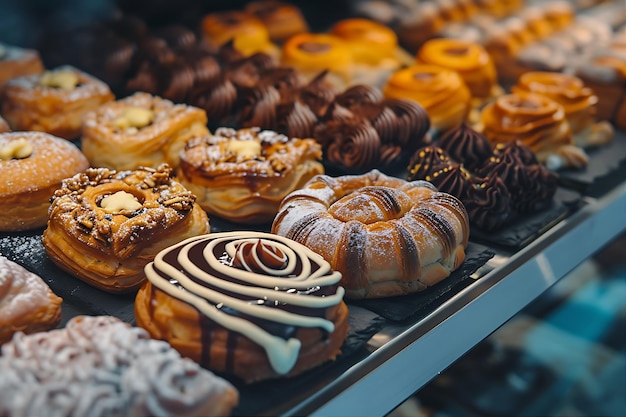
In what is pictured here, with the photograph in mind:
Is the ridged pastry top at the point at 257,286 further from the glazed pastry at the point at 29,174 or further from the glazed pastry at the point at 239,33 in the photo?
the glazed pastry at the point at 239,33

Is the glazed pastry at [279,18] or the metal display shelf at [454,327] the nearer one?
the metal display shelf at [454,327]

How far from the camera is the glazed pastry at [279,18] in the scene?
4.56 m

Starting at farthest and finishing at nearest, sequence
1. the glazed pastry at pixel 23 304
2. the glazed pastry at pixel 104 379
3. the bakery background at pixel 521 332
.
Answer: the bakery background at pixel 521 332
the glazed pastry at pixel 23 304
the glazed pastry at pixel 104 379

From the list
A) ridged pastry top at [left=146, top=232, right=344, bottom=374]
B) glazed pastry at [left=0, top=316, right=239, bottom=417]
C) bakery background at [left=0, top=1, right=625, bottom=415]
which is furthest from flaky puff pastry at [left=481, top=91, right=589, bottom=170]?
glazed pastry at [left=0, top=316, right=239, bottom=417]

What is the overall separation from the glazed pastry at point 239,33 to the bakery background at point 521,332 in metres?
0.18

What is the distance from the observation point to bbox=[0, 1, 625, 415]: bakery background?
320cm

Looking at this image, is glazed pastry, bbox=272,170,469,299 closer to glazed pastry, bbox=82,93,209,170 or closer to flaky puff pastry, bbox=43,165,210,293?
flaky puff pastry, bbox=43,165,210,293

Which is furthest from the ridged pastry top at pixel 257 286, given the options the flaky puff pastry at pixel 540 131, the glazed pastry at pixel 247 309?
the flaky puff pastry at pixel 540 131

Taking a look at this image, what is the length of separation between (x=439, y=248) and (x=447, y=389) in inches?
47.9

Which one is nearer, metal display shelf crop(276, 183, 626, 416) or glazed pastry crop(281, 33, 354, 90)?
metal display shelf crop(276, 183, 626, 416)

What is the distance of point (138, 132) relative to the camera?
300 cm

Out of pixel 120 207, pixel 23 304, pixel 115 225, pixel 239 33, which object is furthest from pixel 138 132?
pixel 239 33

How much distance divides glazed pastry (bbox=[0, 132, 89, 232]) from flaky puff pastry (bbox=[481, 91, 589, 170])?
1.94 metres

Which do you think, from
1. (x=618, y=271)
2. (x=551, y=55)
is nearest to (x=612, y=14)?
(x=551, y=55)
